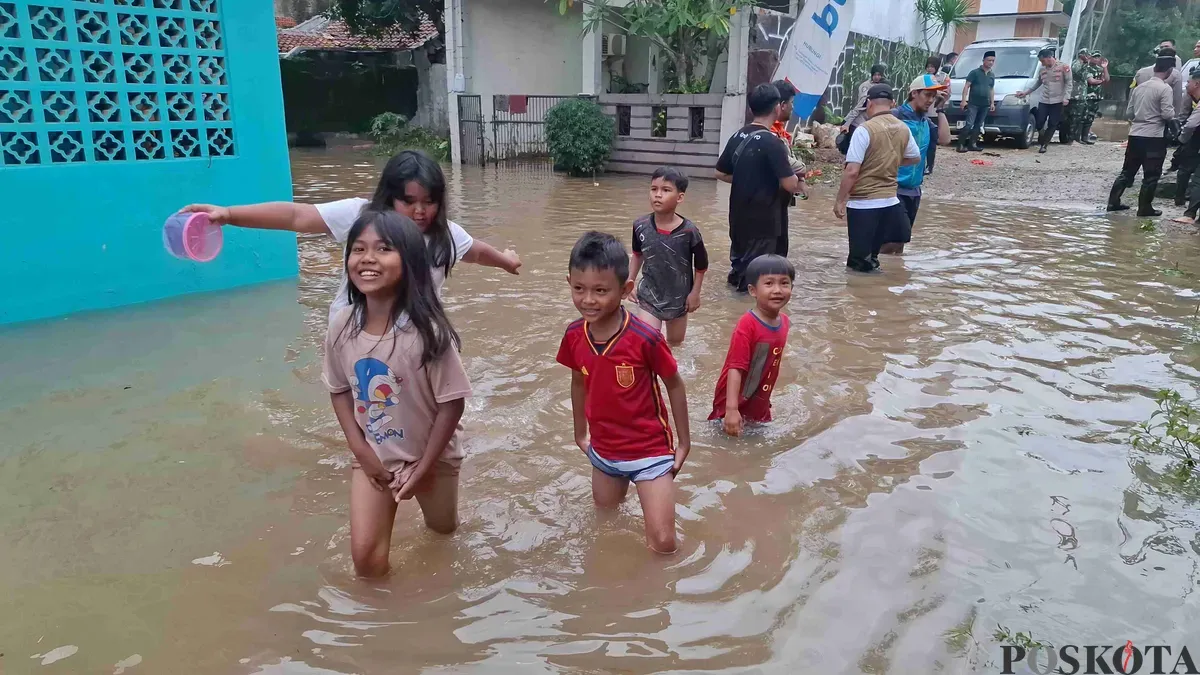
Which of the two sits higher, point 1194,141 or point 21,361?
point 1194,141

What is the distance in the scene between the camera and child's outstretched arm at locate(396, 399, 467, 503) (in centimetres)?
283

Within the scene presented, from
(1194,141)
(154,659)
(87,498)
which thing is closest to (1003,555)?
(154,659)

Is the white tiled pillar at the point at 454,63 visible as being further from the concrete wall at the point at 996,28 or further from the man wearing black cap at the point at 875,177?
the concrete wall at the point at 996,28

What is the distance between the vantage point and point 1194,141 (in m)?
9.96

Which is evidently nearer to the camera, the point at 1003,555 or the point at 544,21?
the point at 1003,555

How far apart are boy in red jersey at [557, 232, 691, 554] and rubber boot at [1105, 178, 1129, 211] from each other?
1008cm

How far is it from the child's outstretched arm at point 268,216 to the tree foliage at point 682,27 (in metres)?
12.1

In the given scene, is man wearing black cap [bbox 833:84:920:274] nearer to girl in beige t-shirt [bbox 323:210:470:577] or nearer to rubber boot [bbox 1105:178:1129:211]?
rubber boot [bbox 1105:178:1129:211]

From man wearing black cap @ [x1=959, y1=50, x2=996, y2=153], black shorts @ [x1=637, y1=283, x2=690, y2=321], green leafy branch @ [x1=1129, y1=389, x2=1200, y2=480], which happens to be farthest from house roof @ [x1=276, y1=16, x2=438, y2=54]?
green leafy branch @ [x1=1129, y1=389, x2=1200, y2=480]

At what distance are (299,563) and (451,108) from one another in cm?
1570

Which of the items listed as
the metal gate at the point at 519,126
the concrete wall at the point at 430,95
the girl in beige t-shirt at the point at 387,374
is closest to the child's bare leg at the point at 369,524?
the girl in beige t-shirt at the point at 387,374

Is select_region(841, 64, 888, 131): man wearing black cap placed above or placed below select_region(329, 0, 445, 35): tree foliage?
below

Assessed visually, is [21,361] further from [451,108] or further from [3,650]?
[451,108]

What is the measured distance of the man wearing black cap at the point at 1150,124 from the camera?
9.55 m
